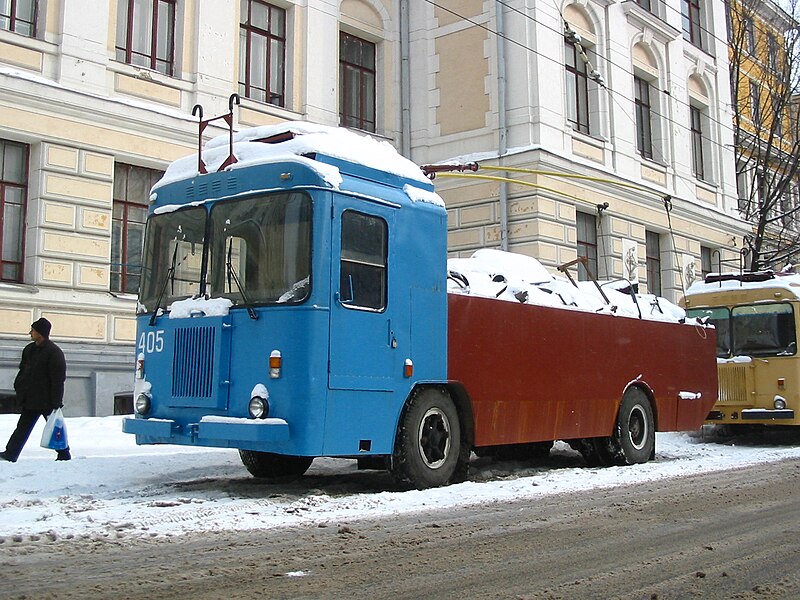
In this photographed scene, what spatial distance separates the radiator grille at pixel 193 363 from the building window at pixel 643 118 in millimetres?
21122

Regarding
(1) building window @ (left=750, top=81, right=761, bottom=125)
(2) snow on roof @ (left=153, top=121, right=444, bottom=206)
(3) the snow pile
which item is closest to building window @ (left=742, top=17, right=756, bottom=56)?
(1) building window @ (left=750, top=81, right=761, bottom=125)

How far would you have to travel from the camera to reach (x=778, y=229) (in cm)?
3588

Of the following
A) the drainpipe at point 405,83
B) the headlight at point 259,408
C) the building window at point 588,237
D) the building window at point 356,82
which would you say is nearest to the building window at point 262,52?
the building window at point 356,82

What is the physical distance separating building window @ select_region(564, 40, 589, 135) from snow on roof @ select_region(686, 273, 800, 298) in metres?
8.37

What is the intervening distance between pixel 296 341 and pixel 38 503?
8.30 ft

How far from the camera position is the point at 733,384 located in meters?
16.0

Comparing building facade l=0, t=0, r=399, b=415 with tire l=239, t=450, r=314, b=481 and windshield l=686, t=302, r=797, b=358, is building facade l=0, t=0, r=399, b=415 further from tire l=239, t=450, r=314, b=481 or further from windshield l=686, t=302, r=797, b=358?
windshield l=686, t=302, r=797, b=358

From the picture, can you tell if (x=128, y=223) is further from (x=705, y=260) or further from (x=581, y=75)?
(x=705, y=260)

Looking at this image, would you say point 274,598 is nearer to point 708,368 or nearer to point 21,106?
point 708,368

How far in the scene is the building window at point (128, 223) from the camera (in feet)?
55.4

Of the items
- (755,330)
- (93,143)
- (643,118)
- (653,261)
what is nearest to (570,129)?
(643,118)

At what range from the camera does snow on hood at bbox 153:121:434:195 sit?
8.24m

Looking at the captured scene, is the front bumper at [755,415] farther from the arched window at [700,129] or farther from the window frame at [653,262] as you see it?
the arched window at [700,129]

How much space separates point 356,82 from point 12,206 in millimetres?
10205
